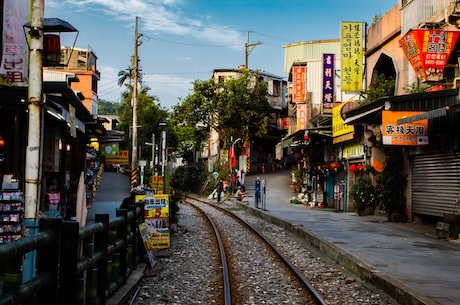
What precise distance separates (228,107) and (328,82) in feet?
67.1

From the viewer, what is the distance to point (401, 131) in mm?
16781

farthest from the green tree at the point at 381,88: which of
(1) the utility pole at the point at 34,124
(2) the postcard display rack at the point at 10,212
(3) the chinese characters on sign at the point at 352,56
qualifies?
(1) the utility pole at the point at 34,124

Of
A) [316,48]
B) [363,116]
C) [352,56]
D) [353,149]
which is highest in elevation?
[316,48]

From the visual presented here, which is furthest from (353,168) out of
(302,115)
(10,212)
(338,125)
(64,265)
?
(64,265)

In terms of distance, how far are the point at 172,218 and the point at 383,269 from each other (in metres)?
8.15

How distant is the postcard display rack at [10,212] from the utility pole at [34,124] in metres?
4.27

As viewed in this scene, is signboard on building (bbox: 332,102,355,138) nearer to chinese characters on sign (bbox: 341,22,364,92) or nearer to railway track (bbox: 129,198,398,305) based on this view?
chinese characters on sign (bbox: 341,22,364,92)

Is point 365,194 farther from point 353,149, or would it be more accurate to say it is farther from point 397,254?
point 397,254

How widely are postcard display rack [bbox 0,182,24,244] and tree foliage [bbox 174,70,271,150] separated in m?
40.4

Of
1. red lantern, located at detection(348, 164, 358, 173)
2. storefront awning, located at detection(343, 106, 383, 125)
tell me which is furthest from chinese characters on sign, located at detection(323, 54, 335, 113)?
storefront awning, located at detection(343, 106, 383, 125)

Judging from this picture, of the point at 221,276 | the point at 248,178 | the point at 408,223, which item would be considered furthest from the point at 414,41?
the point at 248,178

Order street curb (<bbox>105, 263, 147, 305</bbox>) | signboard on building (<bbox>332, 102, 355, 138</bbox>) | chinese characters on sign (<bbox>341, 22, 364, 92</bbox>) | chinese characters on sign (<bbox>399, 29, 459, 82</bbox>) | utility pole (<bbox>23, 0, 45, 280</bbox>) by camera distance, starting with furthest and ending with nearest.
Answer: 1. signboard on building (<bbox>332, 102, 355, 138</bbox>)
2. chinese characters on sign (<bbox>341, 22, 364, 92</bbox>)
3. chinese characters on sign (<bbox>399, 29, 459, 82</bbox>)
4. street curb (<bbox>105, 263, 147, 305</bbox>)
5. utility pole (<bbox>23, 0, 45, 280</bbox>)

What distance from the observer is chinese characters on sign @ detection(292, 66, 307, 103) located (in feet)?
134

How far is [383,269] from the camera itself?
9.70 meters
